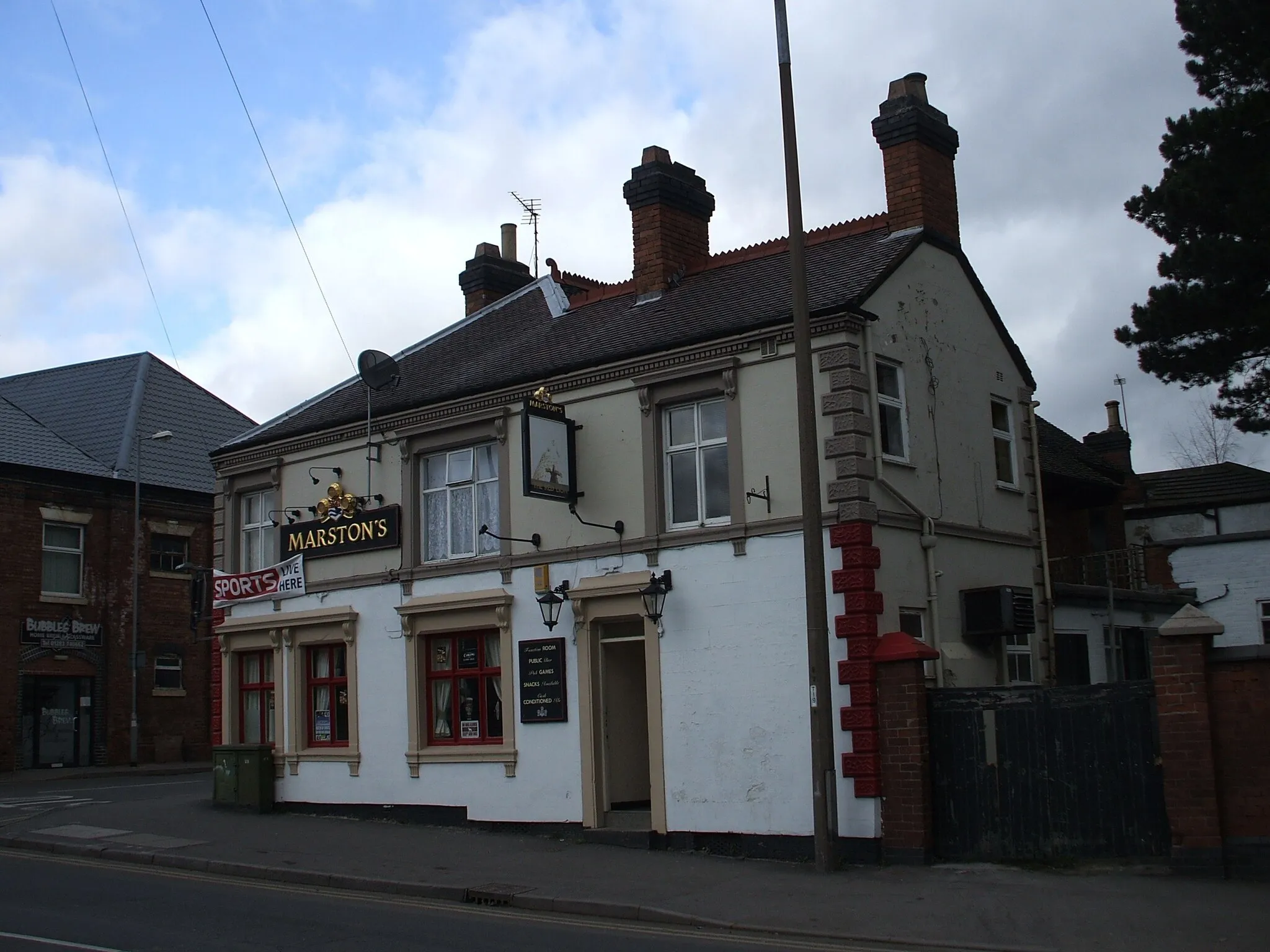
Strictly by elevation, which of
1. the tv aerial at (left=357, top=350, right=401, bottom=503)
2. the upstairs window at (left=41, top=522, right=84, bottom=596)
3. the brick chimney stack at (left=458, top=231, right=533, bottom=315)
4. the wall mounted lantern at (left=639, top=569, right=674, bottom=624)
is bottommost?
the wall mounted lantern at (left=639, top=569, right=674, bottom=624)

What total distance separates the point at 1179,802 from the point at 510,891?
667 cm

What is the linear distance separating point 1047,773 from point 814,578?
326 centimetres

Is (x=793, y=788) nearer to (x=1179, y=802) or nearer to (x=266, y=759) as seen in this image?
(x=1179, y=802)

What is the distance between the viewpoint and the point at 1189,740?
41.9ft

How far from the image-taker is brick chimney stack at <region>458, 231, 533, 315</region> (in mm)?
25562

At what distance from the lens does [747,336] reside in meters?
16.5

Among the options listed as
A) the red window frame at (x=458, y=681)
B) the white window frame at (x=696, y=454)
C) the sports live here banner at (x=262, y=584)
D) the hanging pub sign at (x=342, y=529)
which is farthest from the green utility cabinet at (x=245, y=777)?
the white window frame at (x=696, y=454)

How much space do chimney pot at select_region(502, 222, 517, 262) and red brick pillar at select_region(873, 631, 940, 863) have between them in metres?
14.3

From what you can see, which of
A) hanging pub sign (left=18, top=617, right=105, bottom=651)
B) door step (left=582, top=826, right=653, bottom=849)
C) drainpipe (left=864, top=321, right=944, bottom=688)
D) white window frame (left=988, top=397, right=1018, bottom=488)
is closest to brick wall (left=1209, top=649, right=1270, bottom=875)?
drainpipe (left=864, top=321, right=944, bottom=688)

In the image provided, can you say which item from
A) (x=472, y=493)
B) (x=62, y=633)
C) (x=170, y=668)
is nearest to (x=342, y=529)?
(x=472, y=493)

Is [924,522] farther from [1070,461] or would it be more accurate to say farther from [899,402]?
[1070,461]

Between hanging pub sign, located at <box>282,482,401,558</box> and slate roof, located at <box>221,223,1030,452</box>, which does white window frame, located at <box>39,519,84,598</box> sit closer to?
slate roof, located at <box>221,223,1030,452</box>

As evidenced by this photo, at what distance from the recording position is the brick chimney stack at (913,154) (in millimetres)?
18078

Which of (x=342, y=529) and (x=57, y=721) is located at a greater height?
(x=342, y=529)
